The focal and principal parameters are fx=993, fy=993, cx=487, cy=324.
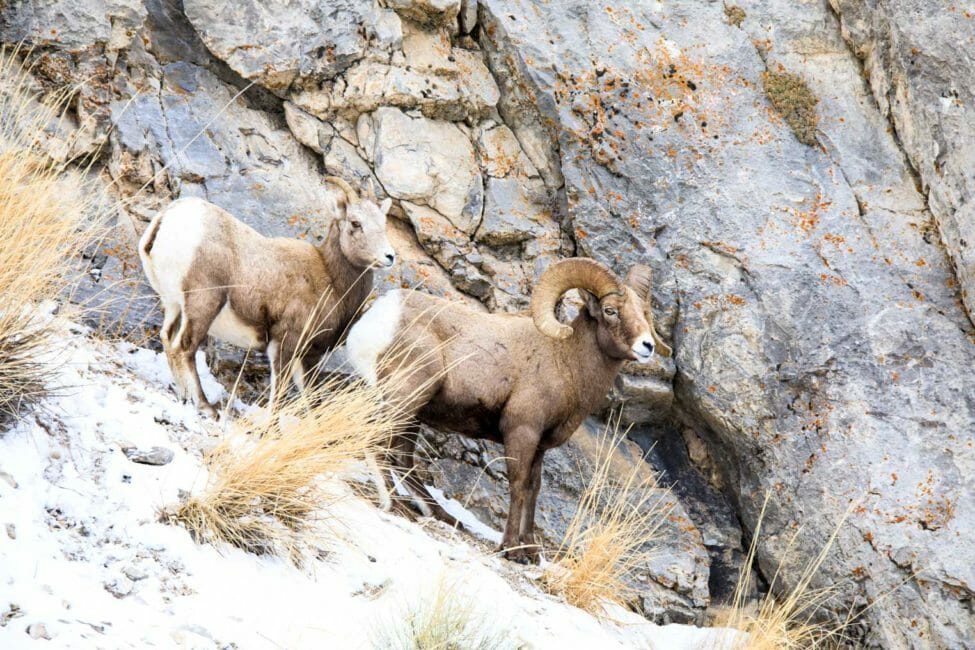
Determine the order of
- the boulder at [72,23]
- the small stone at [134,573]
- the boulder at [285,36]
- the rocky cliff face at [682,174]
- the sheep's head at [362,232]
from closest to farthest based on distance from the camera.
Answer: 1. the small stone at [134,573]
2. the sheep's head at [362,232]
3. the rocky cliff face at [682,174]
4. the boulder at [72,23]
5. the boulder at [285,36]

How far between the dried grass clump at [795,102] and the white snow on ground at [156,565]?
4.65m

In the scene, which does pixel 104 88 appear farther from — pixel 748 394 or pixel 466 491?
pixel 748 394

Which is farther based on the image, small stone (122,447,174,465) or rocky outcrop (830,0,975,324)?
rocky outcrop (830,0,975,324)

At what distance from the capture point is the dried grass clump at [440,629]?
14.5 feet

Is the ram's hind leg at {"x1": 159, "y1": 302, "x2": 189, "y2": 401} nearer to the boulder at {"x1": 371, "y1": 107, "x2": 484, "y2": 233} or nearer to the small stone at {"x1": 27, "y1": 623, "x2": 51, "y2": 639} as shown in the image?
the boulder at {"x1": 371, "y1": 107, "x2": 484, "y2": 233}

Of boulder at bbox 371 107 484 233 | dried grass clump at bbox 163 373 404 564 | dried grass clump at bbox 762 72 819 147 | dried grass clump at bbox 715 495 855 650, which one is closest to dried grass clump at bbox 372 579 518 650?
dried grass clump at bbox 163 373 404 564

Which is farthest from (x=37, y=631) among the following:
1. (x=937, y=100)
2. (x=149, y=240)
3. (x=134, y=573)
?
Answer: (x=937, y=100)

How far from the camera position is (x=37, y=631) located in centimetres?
360

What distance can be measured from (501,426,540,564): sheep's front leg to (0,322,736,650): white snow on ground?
2.40 feet

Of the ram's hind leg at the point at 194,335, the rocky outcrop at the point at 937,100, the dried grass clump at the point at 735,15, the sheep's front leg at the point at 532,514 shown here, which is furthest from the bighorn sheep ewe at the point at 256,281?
the rocky outcrop at the point at 937,100

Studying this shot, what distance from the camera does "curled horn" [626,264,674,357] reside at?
7.53 metres

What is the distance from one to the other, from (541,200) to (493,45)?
146cm

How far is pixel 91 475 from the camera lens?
15.3 feet

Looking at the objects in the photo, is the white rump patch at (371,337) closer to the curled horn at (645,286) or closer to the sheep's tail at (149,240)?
the sheep's tail at (149,240)
